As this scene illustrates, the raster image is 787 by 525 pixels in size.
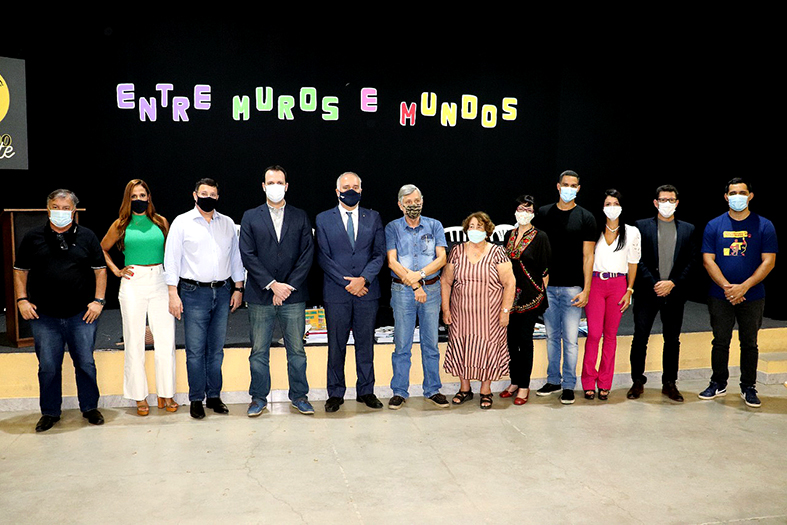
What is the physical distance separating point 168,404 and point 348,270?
145 centimetres

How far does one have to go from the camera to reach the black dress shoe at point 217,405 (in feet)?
14.1

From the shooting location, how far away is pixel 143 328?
13.8 ft

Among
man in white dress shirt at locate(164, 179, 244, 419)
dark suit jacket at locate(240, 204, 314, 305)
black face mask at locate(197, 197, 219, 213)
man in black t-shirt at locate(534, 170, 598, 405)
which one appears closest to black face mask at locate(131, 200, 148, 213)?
man in white dress shirt at locate(164, 179, 244, 419)

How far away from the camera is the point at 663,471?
3443mm

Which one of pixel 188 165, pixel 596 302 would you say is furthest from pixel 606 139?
pixel 188 165

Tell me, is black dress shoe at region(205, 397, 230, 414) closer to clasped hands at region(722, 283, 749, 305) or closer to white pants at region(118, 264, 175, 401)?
white pants at region(118, 264, 175, 401)

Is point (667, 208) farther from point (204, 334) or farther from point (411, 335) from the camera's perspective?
point (204, 334)

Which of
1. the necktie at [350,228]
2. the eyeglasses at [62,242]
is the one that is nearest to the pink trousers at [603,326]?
the necktie at [350,228]

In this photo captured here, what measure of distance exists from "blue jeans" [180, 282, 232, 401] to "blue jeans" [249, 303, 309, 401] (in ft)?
0.66

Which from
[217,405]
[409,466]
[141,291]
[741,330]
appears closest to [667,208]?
[741,330]

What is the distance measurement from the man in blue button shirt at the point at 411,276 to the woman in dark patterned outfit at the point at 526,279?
505mm

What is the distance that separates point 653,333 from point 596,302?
1.07m

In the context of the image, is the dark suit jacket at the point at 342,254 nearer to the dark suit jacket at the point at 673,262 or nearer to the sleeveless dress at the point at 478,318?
the sleeveless dress at the point at 478,318

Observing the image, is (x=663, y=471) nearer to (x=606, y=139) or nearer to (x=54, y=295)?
(x=54, y=295)
